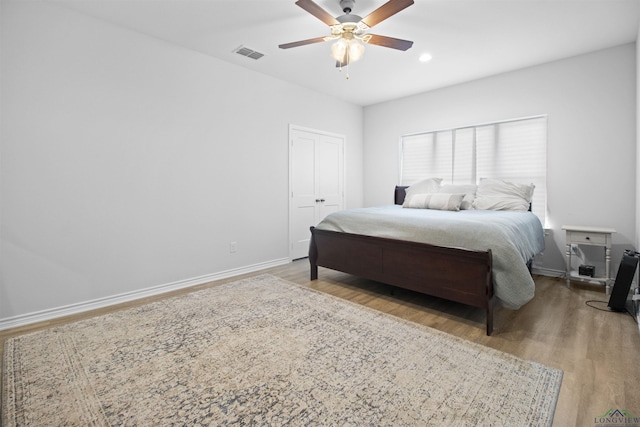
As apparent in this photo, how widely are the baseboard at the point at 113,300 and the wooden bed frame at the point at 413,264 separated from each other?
107 cm

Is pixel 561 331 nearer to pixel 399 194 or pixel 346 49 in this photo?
pixel 346 49

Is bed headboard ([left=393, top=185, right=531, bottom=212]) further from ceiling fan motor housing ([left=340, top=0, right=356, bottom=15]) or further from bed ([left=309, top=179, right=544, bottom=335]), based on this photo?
ceiling fan motor housing ([left=340, top=0, right=356, bottom=15])

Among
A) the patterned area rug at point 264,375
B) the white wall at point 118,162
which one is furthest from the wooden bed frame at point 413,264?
the white wall at point 118,162

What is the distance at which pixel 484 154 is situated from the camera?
436 centimetres

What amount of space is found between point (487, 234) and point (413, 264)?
2.14ft

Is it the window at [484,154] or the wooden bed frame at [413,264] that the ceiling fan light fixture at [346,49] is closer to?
the wooden bed frame at [413,264]

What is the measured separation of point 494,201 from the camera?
3768 millimetres

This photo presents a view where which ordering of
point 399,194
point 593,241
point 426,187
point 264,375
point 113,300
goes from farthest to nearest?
point 399,194 < point 426,187 < point 593,241 < point 113,300 < point 264,375

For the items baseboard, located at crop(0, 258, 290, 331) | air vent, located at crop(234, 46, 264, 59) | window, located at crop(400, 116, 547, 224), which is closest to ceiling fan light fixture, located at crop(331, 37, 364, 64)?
air vent, located at crop(234, 46, 264, 59)

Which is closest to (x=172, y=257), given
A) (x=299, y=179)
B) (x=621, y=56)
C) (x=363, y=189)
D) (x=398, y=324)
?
(x=299, y=179)

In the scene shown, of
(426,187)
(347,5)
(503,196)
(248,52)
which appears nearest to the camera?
(347,5)

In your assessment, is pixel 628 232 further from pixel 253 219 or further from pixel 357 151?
pixel 253 219

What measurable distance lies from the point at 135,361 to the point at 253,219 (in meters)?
2.33

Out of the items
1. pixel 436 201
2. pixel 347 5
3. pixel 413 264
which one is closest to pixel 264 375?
pixel 413 264
